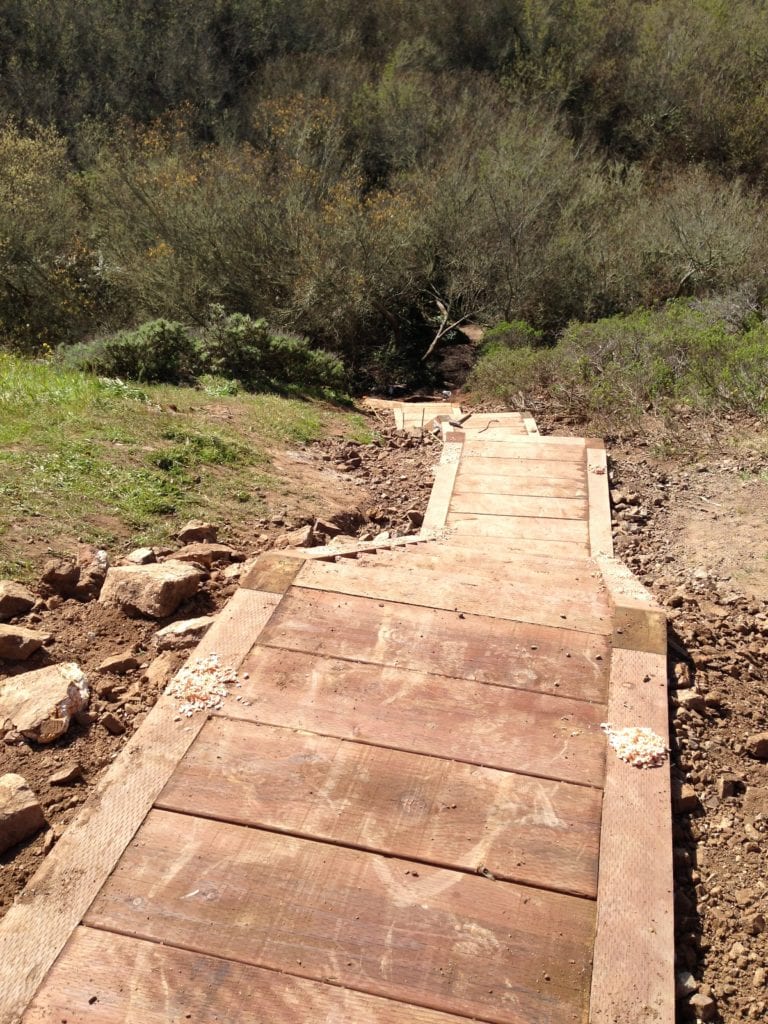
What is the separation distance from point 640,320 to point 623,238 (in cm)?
654

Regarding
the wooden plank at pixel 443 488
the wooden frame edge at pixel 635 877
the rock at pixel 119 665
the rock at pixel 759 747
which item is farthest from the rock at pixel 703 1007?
the wooden plank at pixel 443 488

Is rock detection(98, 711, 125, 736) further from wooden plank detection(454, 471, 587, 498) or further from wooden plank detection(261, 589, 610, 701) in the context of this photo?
wooden plank detection(454, 471, 587, 498)

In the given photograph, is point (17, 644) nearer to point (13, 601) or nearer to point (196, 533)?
point (13, 601)

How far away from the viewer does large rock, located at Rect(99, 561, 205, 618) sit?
144 inches

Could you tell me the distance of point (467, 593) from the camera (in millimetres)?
3486

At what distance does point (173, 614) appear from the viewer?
3.71 m

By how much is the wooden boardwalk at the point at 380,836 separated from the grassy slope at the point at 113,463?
1648mm

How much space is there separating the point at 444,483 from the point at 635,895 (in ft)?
13.8

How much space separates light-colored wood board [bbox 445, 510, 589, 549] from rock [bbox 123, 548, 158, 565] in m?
2.03

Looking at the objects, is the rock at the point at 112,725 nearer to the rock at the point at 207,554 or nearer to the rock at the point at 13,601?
the rock at the point at 13,601

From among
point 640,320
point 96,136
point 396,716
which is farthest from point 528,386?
point 96,136

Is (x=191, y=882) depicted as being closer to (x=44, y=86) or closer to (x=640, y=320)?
(x=640, y=320)

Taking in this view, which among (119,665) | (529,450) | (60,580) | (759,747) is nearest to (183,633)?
(119,665)

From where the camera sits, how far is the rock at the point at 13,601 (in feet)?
12.1
